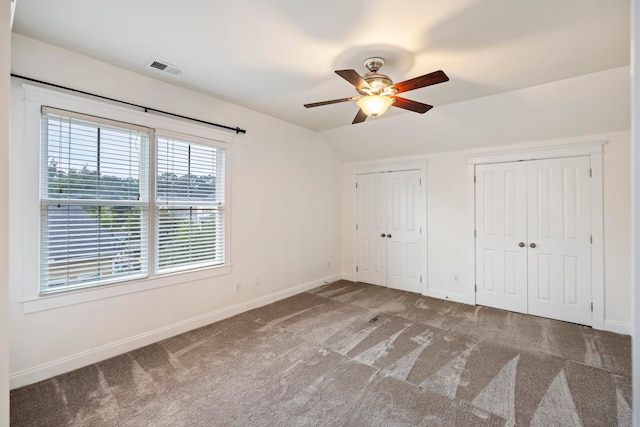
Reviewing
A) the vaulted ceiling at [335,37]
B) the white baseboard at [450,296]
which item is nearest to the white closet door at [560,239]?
the white baseboard at [450,296]

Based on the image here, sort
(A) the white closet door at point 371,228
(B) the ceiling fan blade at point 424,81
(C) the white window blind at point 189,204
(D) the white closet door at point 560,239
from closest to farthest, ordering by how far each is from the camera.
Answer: (B) the ceiling fan blade at point 424,81, (C) the white window blind at point 189,204, (D) the white closet door at point 560,239, (A) the white closet door at point 371,228

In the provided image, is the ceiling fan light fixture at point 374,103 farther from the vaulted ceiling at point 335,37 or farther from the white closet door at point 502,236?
the white closet door at point 502,236

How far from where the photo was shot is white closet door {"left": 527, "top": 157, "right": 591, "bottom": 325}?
139 inches

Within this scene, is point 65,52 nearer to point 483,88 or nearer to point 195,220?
point 195,220

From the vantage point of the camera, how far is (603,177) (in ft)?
11.2

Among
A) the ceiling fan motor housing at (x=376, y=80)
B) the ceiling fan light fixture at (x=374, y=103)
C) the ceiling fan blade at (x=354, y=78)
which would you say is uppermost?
the ceiling fan motor housing at (x=376, y=80)

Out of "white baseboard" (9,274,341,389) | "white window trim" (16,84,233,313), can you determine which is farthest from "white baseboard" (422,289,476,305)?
"white window trim" (16,84,233,313)

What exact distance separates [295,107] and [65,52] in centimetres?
231

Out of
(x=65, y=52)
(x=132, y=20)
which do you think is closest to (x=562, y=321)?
(x=132, y=20)

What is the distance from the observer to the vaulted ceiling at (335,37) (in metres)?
1.92

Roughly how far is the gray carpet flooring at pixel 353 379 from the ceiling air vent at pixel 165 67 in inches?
108

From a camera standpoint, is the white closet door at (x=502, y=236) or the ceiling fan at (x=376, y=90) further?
the white closet door at (x=502, y=236)

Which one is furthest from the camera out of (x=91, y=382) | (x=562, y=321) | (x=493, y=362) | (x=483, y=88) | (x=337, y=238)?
(x=337, y=238)

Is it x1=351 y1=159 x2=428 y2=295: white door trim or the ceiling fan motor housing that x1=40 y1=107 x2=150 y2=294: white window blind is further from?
x1=351 y1=159 x2=428 y2=295: white door trim
